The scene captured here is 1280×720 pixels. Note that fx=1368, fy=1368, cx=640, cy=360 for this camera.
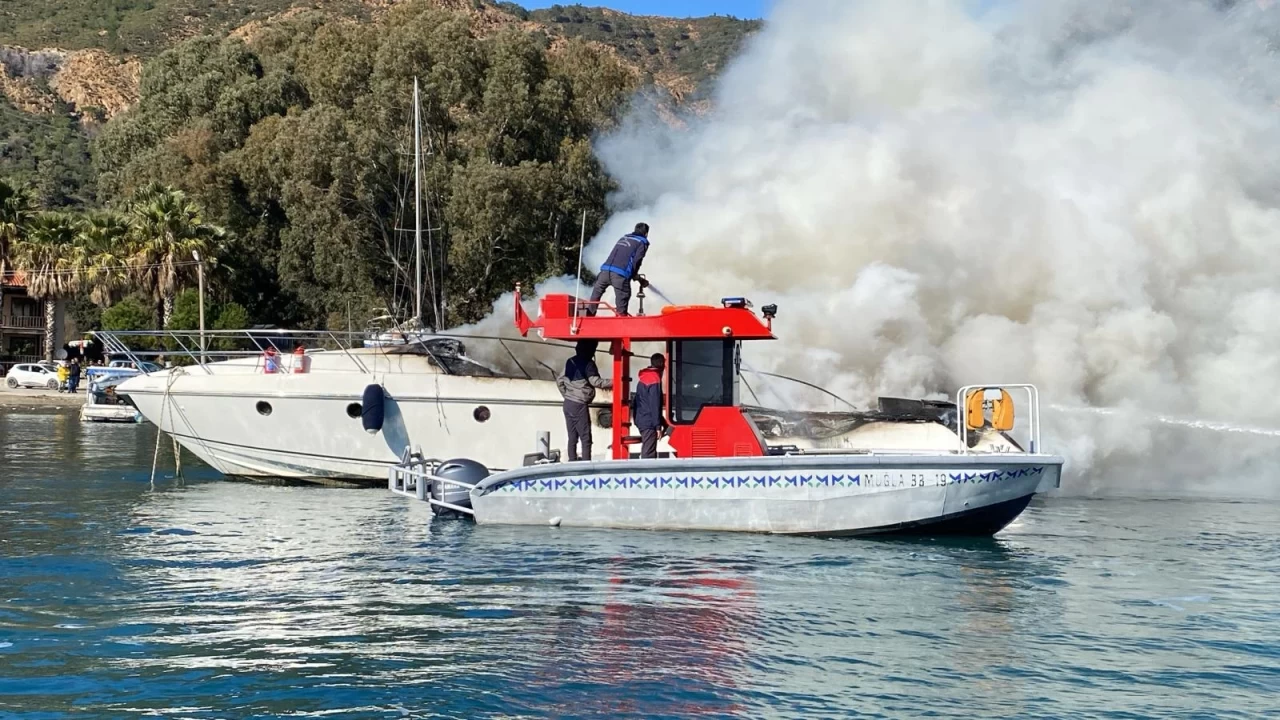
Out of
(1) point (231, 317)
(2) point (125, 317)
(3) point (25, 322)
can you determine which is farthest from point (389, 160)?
(3) point (25, 322)

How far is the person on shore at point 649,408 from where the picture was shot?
1533 centimetres

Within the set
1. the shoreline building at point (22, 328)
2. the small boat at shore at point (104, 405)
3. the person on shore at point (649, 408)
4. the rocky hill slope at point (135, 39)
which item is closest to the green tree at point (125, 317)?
the small boat at shore at point (104, 405)

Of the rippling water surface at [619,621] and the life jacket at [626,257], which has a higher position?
the life jacket at [626,257]

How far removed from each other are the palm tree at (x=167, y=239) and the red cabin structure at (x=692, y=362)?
35.3 metres

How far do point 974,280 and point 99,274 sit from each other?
3689cm

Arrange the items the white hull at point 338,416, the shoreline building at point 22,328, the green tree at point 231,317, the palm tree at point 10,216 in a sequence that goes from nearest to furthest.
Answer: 1. the white hull at point 338,416
2. the green tree at point 231,317
3. the palm tree at point 10,216
4. the shoreline building at point 22,328

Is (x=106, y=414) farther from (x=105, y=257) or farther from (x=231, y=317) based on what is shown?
(x=105, y=257)

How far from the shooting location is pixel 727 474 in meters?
14.9

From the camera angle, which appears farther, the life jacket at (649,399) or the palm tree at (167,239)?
the palm tree at (167,239)

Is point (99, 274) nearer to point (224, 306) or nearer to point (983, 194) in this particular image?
point (224, 306)

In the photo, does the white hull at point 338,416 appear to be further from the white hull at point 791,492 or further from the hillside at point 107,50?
the hillside at point 107,50

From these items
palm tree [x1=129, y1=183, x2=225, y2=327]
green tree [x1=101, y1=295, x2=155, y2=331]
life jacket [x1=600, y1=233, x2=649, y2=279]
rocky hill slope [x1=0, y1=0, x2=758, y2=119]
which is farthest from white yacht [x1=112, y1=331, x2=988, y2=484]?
rocky hill slope [x1=0, y1=0, x2=758, y2=119]

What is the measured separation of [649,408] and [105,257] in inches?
1576

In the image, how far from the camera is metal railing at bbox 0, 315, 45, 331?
64.7 metres
